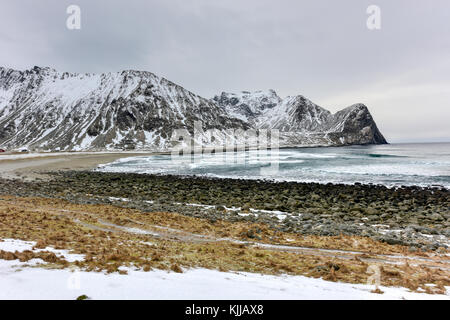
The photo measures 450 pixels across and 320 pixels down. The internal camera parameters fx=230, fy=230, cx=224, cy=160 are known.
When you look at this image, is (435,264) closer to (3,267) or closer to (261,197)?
(3,267)

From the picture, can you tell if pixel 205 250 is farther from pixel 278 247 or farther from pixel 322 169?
pixel 322 169

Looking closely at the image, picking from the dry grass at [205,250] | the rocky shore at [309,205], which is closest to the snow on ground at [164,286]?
the dry grass at [205,250]

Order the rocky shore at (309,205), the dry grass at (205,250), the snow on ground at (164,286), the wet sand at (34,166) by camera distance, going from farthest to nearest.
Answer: the wet sand at (34,166)
the rocky shore at (309,205)
the dry grass at (205,250)
the snow on ground at (164,286)

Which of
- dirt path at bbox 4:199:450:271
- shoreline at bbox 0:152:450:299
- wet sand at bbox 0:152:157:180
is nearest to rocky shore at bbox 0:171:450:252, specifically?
shoreline at bbox 0:152:450:299

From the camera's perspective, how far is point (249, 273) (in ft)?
21.3

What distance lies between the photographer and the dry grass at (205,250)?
6246 millimetres

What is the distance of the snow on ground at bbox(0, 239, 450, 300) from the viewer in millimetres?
3887

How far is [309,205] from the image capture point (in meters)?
20.2

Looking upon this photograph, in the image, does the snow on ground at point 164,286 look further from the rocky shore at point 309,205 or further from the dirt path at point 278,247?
the rocky shore at point 309,205

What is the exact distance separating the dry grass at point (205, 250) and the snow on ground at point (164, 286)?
0.53m

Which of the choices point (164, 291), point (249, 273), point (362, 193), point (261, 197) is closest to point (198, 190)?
point (261, 197)

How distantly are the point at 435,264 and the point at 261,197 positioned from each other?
15.2 m

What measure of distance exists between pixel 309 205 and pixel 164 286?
17.9 m
